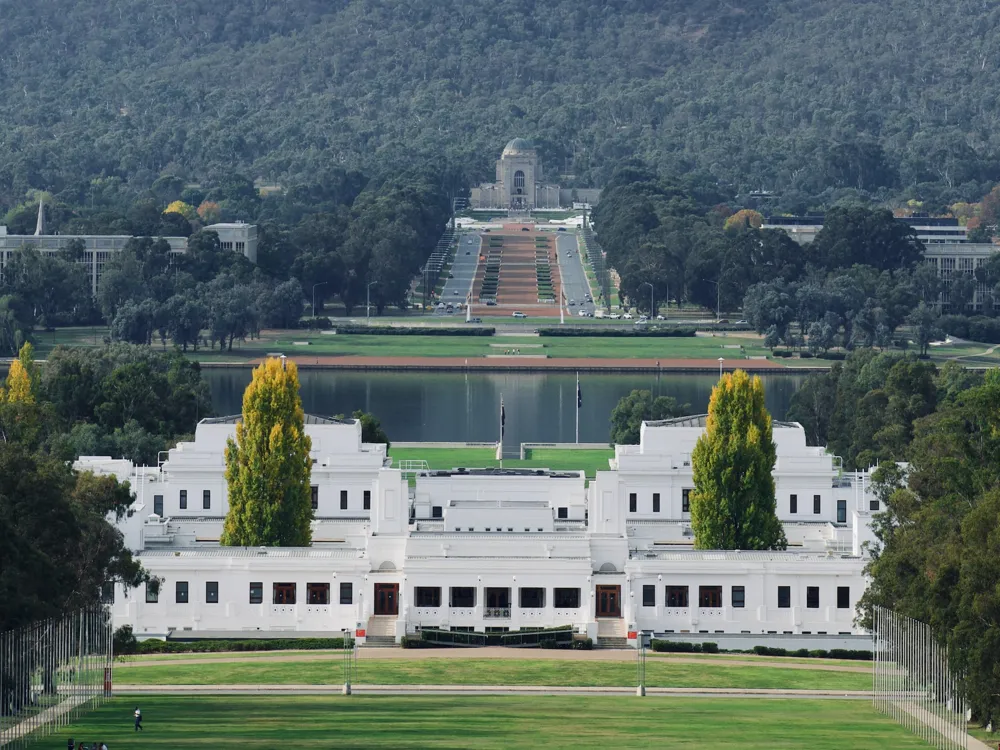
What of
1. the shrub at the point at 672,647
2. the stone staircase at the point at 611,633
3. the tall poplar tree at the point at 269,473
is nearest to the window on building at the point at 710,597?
the stone staircase at the point at 611,633

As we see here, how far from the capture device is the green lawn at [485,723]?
5403 centimetres

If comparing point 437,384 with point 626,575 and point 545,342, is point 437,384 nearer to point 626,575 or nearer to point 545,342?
point 545,342

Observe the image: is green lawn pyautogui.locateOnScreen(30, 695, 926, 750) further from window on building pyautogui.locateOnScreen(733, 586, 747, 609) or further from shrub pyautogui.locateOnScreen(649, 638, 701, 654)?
window on building pyautogui.locateOnScreen(733, 586, 747, 609)

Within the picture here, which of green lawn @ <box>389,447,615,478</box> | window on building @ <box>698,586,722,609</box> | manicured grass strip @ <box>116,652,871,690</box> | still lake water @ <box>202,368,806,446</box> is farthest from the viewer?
still lake water @ <box>202,368,806,446</box>

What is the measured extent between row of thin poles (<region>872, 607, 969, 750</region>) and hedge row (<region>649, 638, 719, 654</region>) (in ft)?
22.1

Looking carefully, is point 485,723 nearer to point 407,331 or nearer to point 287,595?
point 287,595

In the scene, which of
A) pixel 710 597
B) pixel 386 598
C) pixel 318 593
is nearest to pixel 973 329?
pixel 710 597

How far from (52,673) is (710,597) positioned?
20917 mm

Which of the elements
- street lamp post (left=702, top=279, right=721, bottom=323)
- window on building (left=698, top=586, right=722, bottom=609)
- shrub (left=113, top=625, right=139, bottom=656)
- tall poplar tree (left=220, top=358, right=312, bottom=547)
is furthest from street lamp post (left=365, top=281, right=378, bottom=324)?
shrub (left=113, top=625, right=139, bottom=656)

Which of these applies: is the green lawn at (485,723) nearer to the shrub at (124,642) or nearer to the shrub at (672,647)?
the shrub at (124,642)

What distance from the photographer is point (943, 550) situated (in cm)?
6050

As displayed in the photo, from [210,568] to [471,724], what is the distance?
58.7 ft

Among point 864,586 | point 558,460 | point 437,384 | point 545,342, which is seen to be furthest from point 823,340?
point 864,586

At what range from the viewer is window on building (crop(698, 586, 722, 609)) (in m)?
73.1
